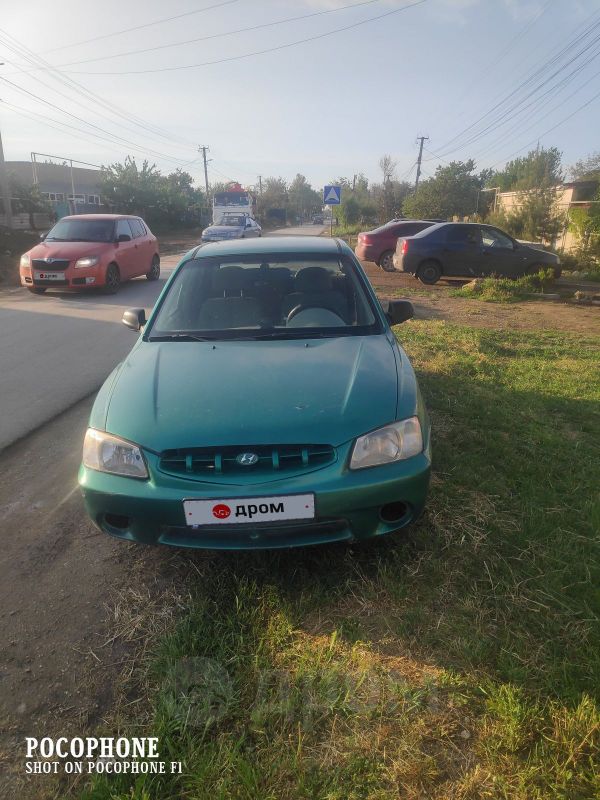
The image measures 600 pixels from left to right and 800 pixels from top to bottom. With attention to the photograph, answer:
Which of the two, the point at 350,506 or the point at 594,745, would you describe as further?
the point at 350,506

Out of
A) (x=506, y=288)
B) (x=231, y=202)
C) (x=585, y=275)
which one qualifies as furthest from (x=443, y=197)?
(x=506, y=288)

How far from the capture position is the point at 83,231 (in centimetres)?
1172

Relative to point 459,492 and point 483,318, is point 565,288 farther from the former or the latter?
point 459,492

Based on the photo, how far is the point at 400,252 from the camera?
43.6 ft

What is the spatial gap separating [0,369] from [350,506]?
528cm

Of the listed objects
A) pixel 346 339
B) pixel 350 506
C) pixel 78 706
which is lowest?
pixel 78 706

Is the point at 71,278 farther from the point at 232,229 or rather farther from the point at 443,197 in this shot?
the point at 443,197

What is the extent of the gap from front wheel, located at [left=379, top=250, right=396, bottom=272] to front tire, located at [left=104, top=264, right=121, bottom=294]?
25.3 ft

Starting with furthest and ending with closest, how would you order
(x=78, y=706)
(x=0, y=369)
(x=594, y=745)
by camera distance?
(x=0, y=369)
(x=78, y=706)
(x=594, y=745)

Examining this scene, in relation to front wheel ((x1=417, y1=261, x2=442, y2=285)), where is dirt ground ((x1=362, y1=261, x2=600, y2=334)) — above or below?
below

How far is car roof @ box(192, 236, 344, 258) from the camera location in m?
3.92

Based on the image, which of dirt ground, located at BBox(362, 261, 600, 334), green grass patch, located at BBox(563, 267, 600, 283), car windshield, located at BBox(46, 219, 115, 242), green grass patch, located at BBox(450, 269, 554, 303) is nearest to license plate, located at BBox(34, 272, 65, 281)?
car windshield, located at BBox(46, 219, 115, 242)

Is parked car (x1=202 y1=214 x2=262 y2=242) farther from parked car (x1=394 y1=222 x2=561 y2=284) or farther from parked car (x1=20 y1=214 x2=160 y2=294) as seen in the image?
parked car (x1=394 y1=222 x2=561 y2=284)

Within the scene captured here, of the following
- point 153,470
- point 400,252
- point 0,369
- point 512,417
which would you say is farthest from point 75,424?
point 400,252
